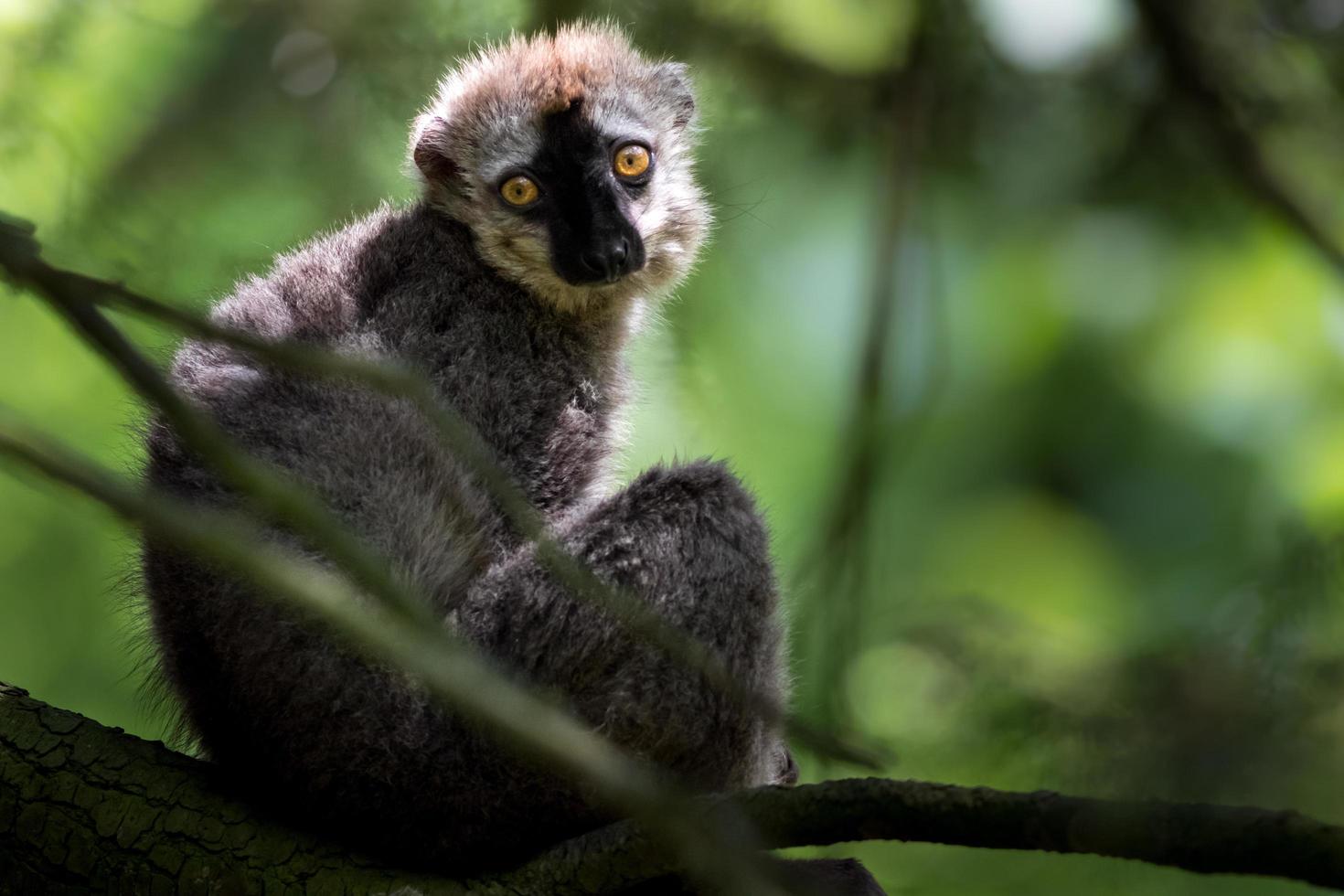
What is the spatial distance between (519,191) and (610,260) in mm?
710

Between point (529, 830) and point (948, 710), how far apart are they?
2.04 metres

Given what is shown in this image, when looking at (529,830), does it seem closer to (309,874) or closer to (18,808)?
(309,874)

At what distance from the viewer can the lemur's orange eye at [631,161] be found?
767 cm

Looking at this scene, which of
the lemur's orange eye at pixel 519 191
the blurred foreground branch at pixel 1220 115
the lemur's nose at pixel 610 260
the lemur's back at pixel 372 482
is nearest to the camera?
the blurred foreground branch at pixel 1220 115

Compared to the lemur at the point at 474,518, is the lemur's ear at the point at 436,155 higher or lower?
higher

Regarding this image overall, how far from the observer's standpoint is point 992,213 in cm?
763

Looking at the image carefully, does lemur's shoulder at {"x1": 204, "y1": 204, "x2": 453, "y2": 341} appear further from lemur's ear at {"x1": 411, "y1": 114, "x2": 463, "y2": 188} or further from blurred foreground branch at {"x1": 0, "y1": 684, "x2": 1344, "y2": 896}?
blurred foreground branch at {"x1": 0, "y1": 684, "x2": 1344, "y2": 896}

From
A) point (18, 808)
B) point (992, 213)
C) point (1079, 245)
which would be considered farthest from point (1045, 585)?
point (18, 808)

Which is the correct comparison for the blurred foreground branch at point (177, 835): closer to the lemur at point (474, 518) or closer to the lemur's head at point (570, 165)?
the lemur at point (474, 518)

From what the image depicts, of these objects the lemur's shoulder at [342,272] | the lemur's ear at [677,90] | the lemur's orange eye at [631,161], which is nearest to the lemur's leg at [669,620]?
the lemur's shoulder at [342,272]

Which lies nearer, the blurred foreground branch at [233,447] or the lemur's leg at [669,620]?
the blurred foreground branch at [233,447]

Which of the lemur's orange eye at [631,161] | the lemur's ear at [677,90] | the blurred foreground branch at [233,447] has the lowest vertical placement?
the blurred foreground branch at [233,447]

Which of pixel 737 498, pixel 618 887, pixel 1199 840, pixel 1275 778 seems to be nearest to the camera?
pixel 1275 778

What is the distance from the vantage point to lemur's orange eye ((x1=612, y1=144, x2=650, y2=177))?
25.2 ft
